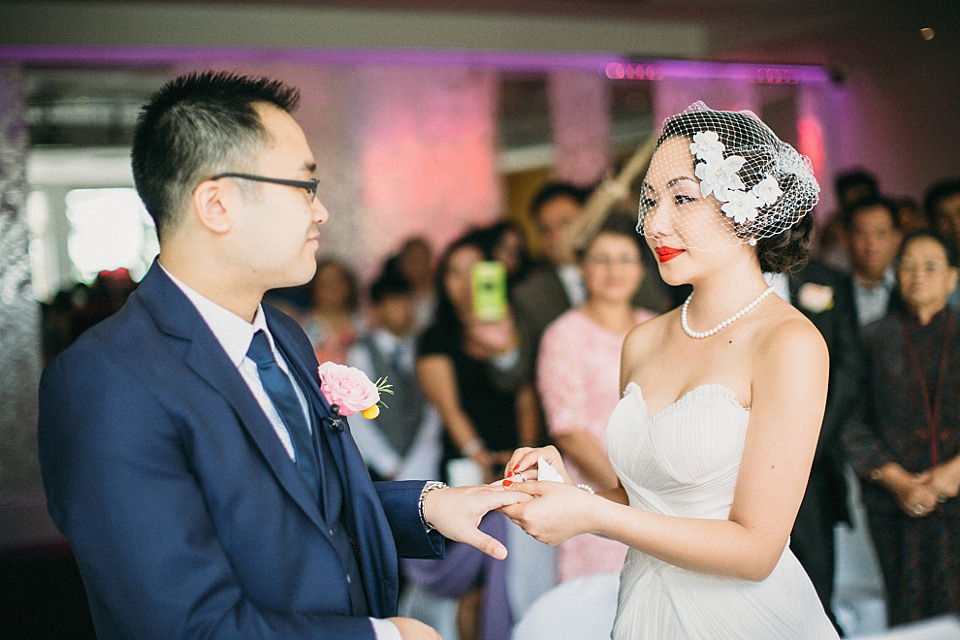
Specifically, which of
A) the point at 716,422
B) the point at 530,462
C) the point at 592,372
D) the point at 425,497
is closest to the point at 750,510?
the point at 716,422

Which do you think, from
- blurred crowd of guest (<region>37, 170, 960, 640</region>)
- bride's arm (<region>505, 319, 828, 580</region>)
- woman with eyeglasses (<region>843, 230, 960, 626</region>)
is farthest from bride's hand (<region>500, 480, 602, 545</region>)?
woman with eyeglasses (<region>843, 230, 960, 626</region>)

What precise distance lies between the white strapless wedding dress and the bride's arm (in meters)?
0.10

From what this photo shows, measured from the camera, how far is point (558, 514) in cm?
167

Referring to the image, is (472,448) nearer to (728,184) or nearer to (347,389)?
(347,389)

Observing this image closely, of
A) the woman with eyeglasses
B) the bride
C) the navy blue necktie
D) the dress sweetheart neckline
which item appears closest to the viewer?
the navy blue necktie

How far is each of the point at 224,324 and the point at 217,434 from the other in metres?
0.25

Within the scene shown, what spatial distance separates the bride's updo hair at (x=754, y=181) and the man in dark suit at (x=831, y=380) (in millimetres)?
1415

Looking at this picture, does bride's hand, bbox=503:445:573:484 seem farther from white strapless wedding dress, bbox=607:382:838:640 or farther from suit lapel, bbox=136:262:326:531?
suit lapel, bbox=136:262:326:531

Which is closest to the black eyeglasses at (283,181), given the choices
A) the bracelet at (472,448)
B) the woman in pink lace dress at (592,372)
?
the woman in pink lace dress at (592,372)

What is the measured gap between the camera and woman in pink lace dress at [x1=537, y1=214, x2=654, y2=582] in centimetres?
346

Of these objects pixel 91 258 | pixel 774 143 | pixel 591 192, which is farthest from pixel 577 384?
pixel 91 258

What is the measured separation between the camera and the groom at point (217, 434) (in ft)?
4.30

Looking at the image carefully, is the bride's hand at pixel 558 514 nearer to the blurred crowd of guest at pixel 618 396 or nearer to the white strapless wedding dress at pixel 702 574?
the white strapless wedding dress at pixel 702 574

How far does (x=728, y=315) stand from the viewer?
1952mm
